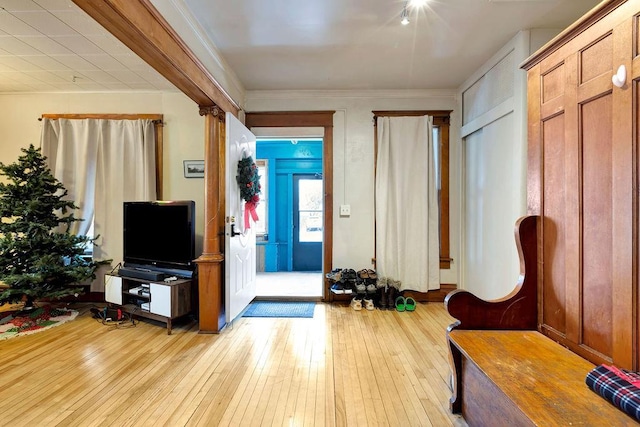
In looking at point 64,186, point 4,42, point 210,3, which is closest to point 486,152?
point 210,3

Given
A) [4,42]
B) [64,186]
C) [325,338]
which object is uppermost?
[4,42]

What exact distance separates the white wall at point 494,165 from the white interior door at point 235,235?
8.42ft

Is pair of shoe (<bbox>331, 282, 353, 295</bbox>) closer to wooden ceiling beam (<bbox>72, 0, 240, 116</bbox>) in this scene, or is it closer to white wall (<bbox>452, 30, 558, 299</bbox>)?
white wall (<bbox>452, 30, 558, 299</bbox>)

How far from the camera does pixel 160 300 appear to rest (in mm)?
2850

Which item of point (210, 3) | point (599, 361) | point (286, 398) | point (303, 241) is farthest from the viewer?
point (303, 241)

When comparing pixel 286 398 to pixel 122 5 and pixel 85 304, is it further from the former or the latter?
pixel 85 304

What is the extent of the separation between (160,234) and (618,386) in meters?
3.46

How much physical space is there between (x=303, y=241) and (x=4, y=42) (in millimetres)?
4695

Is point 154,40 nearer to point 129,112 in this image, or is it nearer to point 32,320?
point 129,112

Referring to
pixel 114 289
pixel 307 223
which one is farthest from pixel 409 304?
pixel 114 289

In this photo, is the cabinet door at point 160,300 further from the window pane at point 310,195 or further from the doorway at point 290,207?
the window pane at point 310,195

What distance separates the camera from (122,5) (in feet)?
4.88

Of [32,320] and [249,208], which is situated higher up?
[249,208]

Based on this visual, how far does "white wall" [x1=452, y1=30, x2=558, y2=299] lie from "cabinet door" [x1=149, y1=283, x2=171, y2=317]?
3.15m
